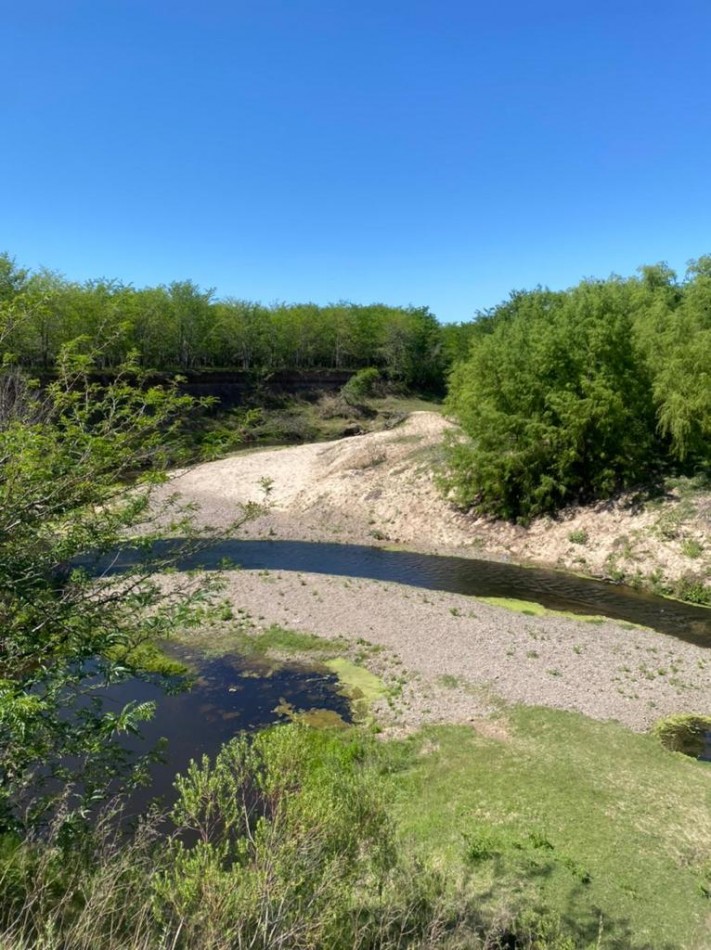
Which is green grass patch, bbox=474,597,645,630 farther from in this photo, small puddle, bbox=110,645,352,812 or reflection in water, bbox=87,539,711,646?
small puddle, bbox=110,645,352,812

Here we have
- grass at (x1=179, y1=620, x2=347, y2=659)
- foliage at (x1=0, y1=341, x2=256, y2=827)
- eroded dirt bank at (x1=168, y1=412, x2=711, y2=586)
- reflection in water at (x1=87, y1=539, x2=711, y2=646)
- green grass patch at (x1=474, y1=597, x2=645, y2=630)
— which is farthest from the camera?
eroded dirt bank at (x1=168, y1=412, x2=711, y2=586)

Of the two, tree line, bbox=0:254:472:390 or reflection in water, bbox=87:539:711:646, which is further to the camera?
tree line, bbox=0:254:472:390

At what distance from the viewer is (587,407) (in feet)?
129

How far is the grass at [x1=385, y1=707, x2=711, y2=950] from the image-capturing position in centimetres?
1188

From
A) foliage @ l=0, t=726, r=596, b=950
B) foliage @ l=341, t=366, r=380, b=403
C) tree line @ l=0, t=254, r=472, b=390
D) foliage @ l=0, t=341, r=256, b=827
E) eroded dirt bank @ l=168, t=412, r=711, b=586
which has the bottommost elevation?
eroded dirt bank @ l=168, t=412, r=711, b=586

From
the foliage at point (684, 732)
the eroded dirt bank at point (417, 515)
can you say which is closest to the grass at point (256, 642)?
the eroded dirt bank at point (417, 515)

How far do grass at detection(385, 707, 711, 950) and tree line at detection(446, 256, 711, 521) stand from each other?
24599mm

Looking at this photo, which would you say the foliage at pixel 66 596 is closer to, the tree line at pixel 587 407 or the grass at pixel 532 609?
the grass at pixel 532 609

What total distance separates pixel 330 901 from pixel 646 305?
54.8 meters

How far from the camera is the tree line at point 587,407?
129 ft

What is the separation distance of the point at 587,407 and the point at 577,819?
1157 inches

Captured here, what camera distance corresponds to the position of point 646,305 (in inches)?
2063

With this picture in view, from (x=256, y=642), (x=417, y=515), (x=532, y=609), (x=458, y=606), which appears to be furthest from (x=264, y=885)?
(x=417, y=515)

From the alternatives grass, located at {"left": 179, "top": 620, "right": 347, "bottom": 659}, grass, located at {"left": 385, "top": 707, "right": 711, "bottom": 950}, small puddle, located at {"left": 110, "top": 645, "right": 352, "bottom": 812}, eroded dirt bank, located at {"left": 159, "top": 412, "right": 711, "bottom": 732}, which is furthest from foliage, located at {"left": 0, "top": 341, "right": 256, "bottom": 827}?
grass, located at {"left": 179, "top": 620, "right": 347, "bottom": 659}
